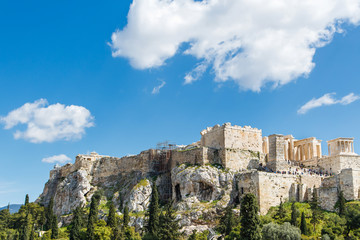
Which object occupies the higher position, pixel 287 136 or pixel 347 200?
pixel 287 136

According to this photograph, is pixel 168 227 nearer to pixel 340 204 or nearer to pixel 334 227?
pixel 334 227

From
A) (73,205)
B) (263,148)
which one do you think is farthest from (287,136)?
(73,205)

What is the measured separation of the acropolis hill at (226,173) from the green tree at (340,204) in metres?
0.54

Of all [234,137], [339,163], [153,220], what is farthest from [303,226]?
[234,137]

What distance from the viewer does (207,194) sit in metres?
66.6

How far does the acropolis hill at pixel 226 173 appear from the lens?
206ft

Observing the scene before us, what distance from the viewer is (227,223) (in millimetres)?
57969

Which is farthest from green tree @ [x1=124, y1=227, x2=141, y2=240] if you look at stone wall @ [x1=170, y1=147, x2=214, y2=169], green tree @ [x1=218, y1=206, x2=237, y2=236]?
stone wall @ [x1=170, y1=147, x2=214, y2=169]

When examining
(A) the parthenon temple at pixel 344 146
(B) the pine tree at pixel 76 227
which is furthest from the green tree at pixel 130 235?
(A) the parthenon temple at pixel 344 146

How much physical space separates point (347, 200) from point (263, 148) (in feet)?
71.1

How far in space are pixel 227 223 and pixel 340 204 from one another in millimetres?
14097

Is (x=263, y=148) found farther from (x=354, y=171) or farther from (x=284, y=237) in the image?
(x=284, y=237)

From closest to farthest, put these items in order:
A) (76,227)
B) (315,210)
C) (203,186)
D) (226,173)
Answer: (315,210)
(76,227)
(226,173)
(203,186)

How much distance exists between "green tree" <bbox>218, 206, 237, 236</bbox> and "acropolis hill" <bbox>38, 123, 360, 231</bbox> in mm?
3360
